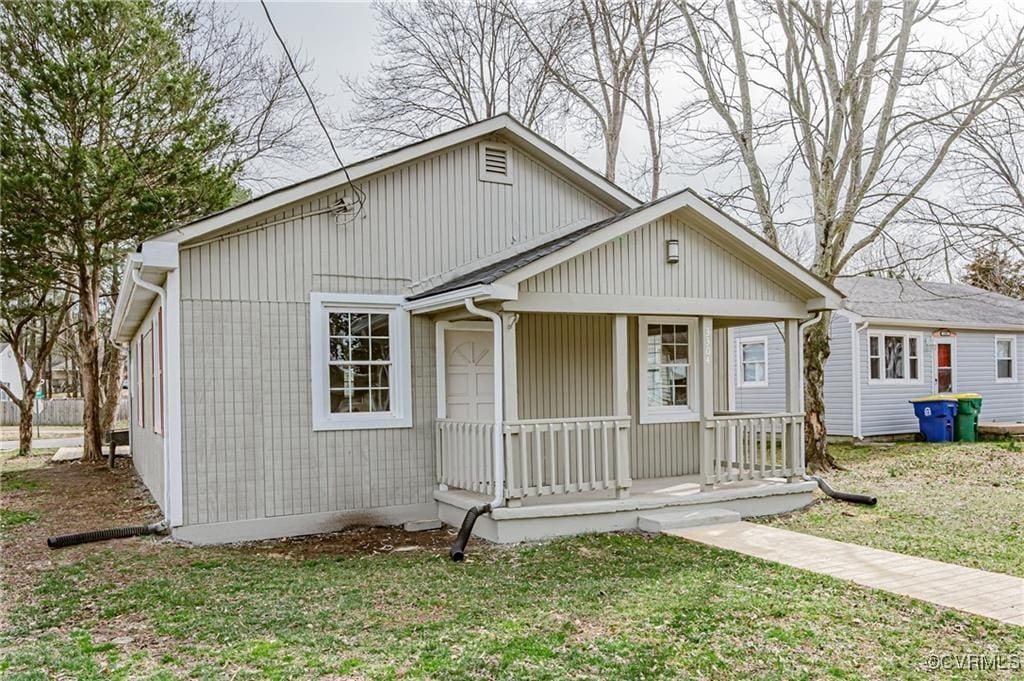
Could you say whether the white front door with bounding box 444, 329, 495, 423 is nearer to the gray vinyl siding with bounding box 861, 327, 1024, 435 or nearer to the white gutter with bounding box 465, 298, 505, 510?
the white gutter with bounding box 465, 298, 505, 510

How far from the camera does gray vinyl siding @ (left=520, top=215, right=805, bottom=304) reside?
26.4 feet

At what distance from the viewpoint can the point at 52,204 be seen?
13.9 meters

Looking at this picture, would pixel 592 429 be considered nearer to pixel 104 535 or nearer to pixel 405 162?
pixel 405 162

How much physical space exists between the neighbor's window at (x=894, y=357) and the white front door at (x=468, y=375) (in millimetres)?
11439

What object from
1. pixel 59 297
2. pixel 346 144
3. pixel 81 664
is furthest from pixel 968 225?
pixel 59 297

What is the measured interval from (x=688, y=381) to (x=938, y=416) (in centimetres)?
913

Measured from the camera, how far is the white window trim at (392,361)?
823cm

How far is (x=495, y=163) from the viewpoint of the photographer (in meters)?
9.50

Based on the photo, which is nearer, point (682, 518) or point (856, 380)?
point (682, 518)

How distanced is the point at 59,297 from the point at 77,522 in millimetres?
16694

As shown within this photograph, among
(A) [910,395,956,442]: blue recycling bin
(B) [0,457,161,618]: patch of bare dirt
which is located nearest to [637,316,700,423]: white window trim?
(B) [0,457,161,618]: patch of bare dirt

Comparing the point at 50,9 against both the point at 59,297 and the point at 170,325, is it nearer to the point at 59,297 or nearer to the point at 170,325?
the point at 170,325

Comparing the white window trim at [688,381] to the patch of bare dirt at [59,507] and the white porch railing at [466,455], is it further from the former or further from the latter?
the patch of bare dirt at [59,507]

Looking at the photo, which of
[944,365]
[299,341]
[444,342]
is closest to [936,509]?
[444,342]
